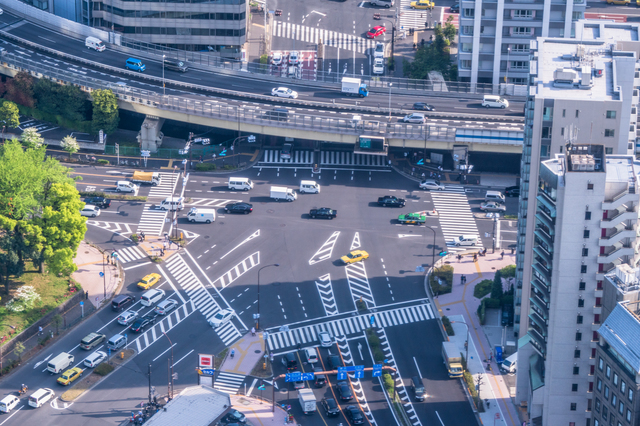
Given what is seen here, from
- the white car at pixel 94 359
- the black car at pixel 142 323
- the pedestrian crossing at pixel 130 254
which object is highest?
the pedestrian crossing at pixel 130 254

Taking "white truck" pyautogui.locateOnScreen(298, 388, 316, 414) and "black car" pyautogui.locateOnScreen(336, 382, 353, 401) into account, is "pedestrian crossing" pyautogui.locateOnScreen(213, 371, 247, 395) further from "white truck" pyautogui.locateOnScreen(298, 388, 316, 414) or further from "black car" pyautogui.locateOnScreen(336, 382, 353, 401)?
"black car" pyautogui.locateOnScreen(336, 382, 353, 401)

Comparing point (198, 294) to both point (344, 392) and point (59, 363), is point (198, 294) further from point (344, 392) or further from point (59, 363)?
point (344, 392)

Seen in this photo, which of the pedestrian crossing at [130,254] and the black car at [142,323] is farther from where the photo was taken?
the pedestrian crossing at [130,254]

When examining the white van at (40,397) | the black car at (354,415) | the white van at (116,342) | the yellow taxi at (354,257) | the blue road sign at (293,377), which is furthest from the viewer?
the yellow taxi at (354,257)

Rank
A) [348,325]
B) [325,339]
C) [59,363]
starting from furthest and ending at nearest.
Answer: [348,325]
[325,339]
[59,363]

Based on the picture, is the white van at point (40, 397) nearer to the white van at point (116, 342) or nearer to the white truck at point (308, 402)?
the white van at point (116, 342)

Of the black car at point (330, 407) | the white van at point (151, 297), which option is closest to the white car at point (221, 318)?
the white van at point (151, 297)

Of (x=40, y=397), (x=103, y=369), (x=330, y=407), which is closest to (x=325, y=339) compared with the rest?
(x=330, y=407)
